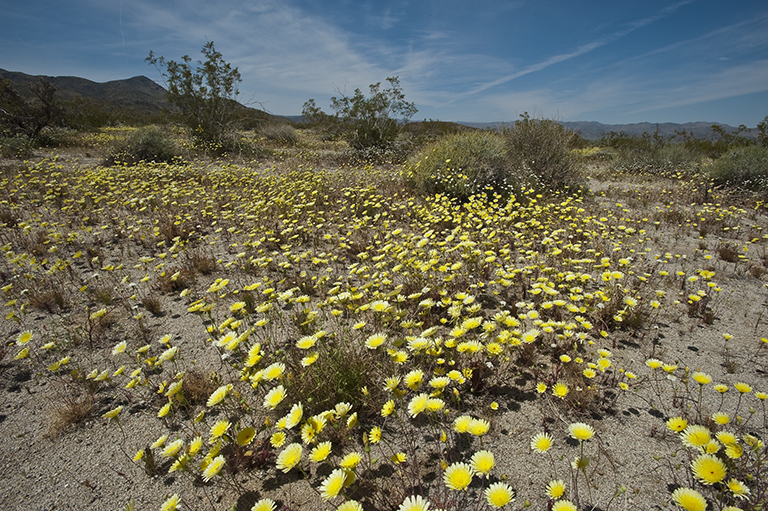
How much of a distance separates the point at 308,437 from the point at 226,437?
67 centimetres

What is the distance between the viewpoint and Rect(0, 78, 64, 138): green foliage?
46.0ft

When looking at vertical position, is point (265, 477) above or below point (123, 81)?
below

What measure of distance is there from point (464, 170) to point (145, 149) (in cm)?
1035

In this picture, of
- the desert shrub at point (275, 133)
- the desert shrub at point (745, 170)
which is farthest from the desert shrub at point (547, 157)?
the desert shrub at point (275, 133)

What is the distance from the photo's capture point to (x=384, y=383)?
95.7 inches

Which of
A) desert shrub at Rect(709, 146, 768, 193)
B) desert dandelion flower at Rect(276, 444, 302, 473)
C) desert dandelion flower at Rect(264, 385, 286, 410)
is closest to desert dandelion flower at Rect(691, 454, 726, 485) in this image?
desert dandelion flower at Rect(276, 444, 302, 473)

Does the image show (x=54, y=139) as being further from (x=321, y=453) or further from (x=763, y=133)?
(x=763, y=133)

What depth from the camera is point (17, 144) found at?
11320 mm

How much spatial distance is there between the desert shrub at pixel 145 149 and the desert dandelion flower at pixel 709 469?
12968 millimetres

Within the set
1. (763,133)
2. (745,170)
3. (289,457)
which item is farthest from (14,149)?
(763,133)

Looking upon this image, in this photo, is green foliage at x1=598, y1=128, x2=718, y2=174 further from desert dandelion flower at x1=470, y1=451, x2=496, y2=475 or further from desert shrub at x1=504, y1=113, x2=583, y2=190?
desert dandelion flower at x1=470, y1=451, x2=496, y2=475

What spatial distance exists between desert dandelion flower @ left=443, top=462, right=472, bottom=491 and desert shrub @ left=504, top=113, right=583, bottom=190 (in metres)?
7.54

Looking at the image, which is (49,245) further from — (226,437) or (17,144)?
(17,144)

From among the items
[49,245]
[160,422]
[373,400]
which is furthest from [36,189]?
[373,400]
